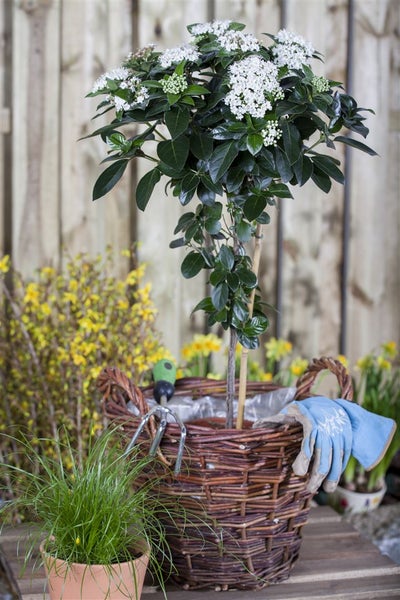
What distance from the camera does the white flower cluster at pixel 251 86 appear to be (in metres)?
1.64

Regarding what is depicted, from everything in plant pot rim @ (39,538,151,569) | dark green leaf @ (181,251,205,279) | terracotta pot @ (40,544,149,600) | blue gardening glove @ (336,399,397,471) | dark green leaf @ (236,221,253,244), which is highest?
dark green leaf @ (236,221,253,244)

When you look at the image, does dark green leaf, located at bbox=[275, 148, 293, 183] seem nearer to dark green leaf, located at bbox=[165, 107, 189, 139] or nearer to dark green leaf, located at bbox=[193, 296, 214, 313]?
dark green leaf, located at bbox=[165, 107, 189, 139]

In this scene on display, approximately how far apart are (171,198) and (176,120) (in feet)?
4.86

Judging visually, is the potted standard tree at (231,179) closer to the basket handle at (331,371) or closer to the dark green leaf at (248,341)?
the dark green leaf at (248,341)

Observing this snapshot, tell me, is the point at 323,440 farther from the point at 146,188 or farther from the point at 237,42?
the point at 237,42

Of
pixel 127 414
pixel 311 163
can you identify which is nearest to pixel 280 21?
pixel 311 163

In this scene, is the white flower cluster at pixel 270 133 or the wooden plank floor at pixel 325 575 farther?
the wooden plank floor at pixel 325 575

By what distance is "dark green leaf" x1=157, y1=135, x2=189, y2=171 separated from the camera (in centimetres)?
165

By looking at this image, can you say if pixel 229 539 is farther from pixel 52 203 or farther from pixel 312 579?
pixel 52 203

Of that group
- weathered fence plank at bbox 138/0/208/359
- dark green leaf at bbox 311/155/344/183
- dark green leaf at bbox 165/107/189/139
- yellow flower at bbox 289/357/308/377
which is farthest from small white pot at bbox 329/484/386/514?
dark green leaf at bbox 165/107/189/139

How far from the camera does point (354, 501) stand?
279cm

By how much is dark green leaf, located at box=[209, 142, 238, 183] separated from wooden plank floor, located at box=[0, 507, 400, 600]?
2.92 ft

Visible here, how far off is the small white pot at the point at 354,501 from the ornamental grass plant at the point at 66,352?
0.74 metres

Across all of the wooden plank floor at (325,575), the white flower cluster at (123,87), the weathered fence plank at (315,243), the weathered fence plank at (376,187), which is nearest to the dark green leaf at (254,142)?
the white flower cluster at (123,87)
